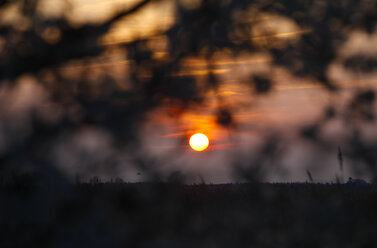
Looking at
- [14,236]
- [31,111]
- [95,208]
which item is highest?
[31,111]

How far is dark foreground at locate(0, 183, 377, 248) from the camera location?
522 cm

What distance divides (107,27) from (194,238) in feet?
7.49

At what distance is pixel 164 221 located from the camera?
5625 millimetres

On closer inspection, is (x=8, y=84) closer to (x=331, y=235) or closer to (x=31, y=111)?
(x=31, y=111)

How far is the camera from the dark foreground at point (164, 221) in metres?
5.22

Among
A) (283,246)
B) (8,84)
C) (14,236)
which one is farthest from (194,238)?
(8,84)

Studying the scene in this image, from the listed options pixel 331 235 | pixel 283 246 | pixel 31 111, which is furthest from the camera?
pixel 31 111

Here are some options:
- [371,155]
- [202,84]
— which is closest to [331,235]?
[371,155]

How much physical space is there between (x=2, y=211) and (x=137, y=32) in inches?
83.1

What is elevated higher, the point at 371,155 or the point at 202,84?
the point at 202,84

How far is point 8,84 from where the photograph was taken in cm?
610

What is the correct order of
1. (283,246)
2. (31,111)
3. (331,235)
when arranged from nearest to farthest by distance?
(283,246) < (331,235) < (31,111)

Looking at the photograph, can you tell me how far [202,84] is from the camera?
6.14 m

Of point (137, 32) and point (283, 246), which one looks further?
point (137, 32)
